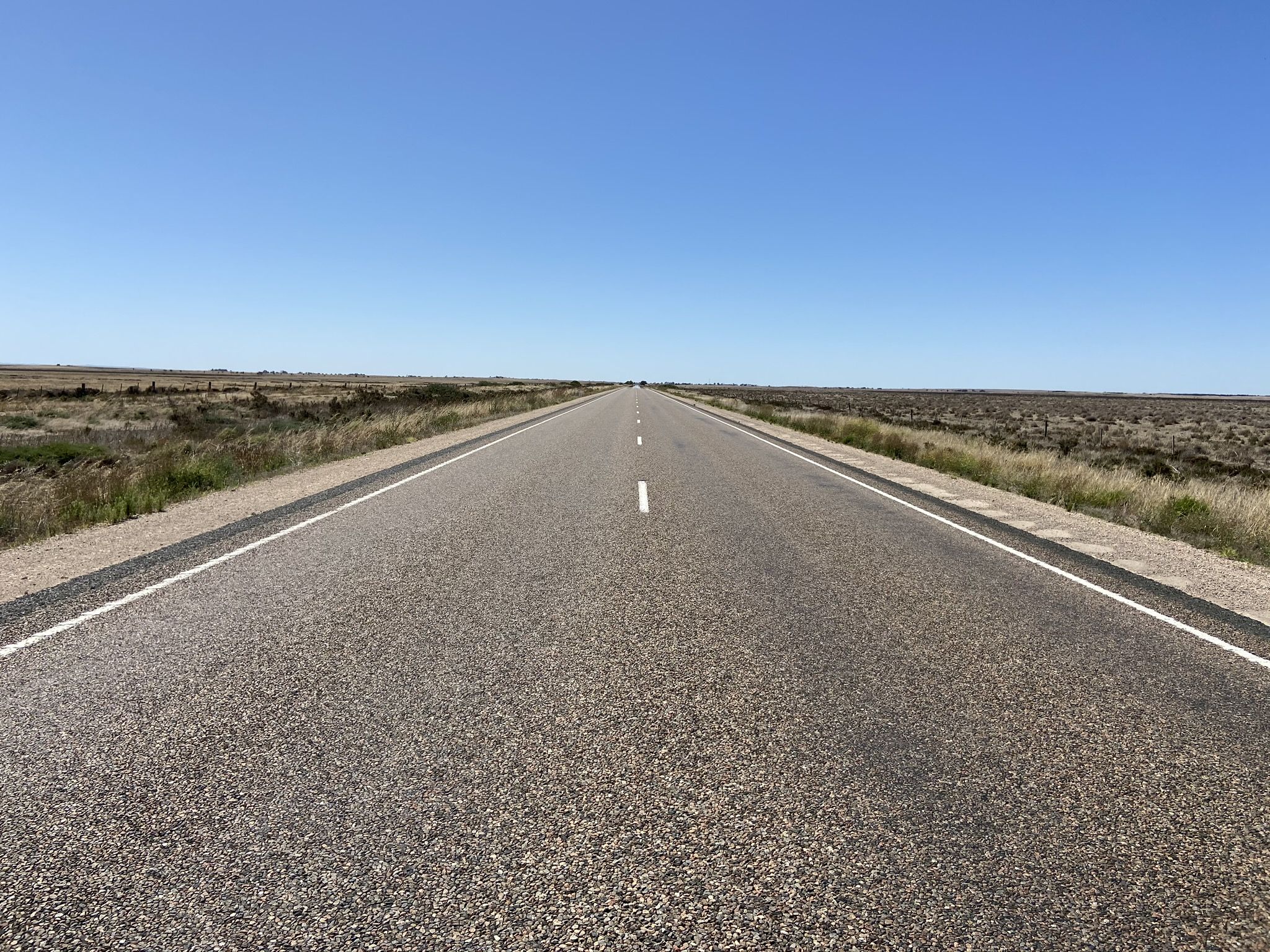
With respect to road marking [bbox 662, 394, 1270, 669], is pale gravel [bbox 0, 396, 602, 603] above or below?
above

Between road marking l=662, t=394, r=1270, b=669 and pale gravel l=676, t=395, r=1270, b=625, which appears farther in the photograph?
pale gravel l=676, t=395, r=1270, b=625

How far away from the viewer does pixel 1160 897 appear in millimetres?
2324

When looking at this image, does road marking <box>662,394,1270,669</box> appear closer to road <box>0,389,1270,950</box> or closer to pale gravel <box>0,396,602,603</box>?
road <box>0,389,1270,950</box>

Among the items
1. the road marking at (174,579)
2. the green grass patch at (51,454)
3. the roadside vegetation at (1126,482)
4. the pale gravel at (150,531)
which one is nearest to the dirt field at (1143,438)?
the roadside vegetation at (1126,482)

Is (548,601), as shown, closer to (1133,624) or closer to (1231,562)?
(1133,624)

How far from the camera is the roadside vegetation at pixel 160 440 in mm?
9180

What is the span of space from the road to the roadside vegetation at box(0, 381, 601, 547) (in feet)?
13.6

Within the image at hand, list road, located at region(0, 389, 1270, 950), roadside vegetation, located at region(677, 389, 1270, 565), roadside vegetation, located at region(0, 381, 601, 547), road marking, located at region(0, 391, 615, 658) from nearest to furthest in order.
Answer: road, located at region(0, 389, 1270, 950), road marking, located at region(0, 391, 615, 658), roadside vegetation, located at region(0, 381, 601, 547), roadside vegetation, located at region(677, 389, 1270, 565)

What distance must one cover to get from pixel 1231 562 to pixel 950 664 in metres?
5.55

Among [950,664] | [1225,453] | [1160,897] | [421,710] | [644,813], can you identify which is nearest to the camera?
[1160,897]

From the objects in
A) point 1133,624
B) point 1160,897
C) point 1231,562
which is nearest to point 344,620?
point 1160,897

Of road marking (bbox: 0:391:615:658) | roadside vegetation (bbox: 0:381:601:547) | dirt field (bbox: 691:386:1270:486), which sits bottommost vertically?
dirt field (bbox: 691:386:1270:486)

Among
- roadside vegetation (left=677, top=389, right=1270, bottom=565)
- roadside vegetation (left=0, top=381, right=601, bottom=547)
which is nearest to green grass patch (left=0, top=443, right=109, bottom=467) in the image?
roadside vegetation (left=0, top=381, right=601, bottom=547)

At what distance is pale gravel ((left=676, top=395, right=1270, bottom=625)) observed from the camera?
6242 mm
